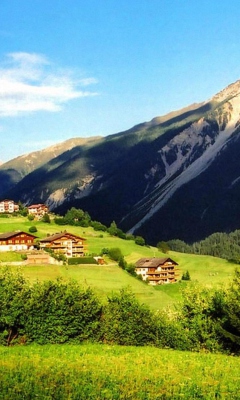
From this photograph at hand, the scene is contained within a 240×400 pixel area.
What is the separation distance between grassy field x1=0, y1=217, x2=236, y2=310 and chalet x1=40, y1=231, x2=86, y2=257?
3121 millimetres

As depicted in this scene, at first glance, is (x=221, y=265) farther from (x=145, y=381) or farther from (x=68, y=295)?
(x=145, y=381)

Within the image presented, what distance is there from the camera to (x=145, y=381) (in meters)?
30.9

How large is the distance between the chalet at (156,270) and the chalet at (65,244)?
17.2m

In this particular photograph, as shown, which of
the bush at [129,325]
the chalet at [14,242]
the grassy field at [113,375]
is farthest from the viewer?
the chalet at [14,242]

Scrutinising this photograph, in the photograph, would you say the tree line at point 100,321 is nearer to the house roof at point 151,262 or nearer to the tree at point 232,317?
the tree at point 232,317

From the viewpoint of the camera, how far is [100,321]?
54.5 m

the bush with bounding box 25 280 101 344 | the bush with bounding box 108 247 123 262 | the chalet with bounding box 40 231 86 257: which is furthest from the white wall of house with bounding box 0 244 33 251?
the bush with bounding box 25 280 101 344

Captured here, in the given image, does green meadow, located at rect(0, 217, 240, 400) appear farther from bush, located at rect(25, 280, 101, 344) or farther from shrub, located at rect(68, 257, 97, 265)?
shrub, located at rect(68, 257, 97, 265)

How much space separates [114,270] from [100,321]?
6206 cm

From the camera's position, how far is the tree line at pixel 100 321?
52000mm

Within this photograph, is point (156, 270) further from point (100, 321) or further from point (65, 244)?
point (100, 321)

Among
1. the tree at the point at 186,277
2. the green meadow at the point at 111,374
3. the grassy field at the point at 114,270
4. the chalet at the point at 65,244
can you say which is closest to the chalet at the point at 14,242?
the chalet at the point at 65,244

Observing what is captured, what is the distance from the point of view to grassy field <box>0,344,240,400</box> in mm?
26922

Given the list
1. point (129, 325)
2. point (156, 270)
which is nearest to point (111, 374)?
point (129, 325)
